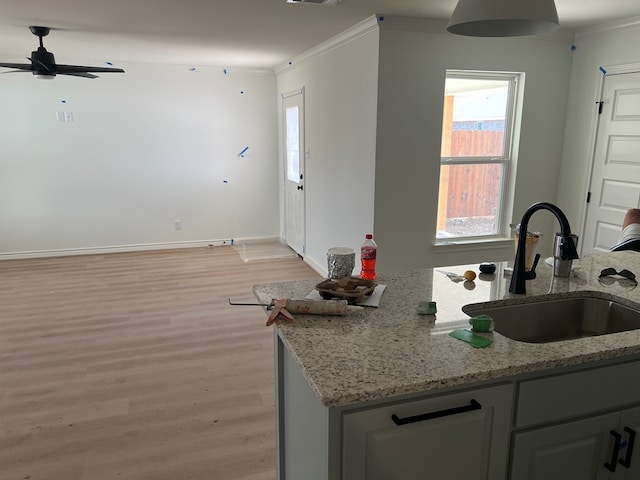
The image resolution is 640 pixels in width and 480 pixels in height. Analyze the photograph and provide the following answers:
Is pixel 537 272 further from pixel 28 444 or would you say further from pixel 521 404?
pixel 28 444

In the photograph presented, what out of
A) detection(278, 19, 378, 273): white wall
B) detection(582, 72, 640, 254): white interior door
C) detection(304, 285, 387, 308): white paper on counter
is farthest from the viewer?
detection(278, 19, 378, 273): white wall

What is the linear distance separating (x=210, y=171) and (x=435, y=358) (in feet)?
19.2

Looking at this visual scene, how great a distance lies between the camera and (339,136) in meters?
4.73

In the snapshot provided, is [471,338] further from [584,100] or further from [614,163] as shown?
[584,100]

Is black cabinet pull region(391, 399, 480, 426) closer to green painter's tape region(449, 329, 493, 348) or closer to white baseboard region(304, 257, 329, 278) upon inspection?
green painter's tape region(449, 329, 493, 348)

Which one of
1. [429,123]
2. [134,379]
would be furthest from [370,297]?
[429,123]

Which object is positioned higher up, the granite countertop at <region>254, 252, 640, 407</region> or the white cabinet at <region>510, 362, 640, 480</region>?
the granite countertop at <region>254, 252, 640, 407</region>

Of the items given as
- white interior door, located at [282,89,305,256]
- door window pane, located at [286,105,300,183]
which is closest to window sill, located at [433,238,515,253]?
white interior door, located at [282,89,305,256]

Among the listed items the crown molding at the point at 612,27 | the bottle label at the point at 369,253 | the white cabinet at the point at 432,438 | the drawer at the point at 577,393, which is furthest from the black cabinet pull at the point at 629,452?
the crown molding at the point at 612,27

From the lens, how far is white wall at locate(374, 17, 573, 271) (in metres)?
3.95

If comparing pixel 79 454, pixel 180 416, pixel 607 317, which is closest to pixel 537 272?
pixel 607 317

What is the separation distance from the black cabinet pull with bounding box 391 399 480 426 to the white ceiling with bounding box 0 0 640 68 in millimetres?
2876

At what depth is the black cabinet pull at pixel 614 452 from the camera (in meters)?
1.52

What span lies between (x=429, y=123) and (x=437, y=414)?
3.26 m
